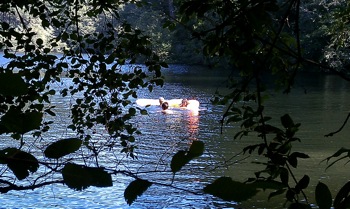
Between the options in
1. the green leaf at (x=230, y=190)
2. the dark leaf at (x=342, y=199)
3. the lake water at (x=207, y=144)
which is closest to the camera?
the green leaf at (x=230, y=190)

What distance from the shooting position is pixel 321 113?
2127 centimetres

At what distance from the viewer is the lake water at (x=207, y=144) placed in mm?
10591

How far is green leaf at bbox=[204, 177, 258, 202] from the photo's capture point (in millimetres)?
533

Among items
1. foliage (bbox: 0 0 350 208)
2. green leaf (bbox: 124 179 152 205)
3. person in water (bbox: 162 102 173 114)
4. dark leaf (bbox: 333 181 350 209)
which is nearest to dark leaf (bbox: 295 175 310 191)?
foliage (bbox: 0 0 350 208)

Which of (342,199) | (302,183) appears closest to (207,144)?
(302,183)

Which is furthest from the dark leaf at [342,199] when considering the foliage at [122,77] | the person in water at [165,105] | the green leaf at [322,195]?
the person in water at [165,105]

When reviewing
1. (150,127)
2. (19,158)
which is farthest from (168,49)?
(19,158)

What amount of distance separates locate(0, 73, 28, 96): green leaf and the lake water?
2.47 m

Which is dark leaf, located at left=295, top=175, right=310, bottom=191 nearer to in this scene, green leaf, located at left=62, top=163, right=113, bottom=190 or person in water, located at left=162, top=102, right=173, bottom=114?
green leaf, located at left=62, top=163, right=113, bottom=190

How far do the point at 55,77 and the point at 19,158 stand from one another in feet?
11.7

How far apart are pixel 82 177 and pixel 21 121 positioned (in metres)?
0.09

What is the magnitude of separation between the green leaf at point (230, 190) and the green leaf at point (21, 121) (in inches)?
7.4

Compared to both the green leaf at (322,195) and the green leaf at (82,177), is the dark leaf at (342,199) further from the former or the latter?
the green leaf at (82,177)

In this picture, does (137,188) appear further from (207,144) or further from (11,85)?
(207,144)
